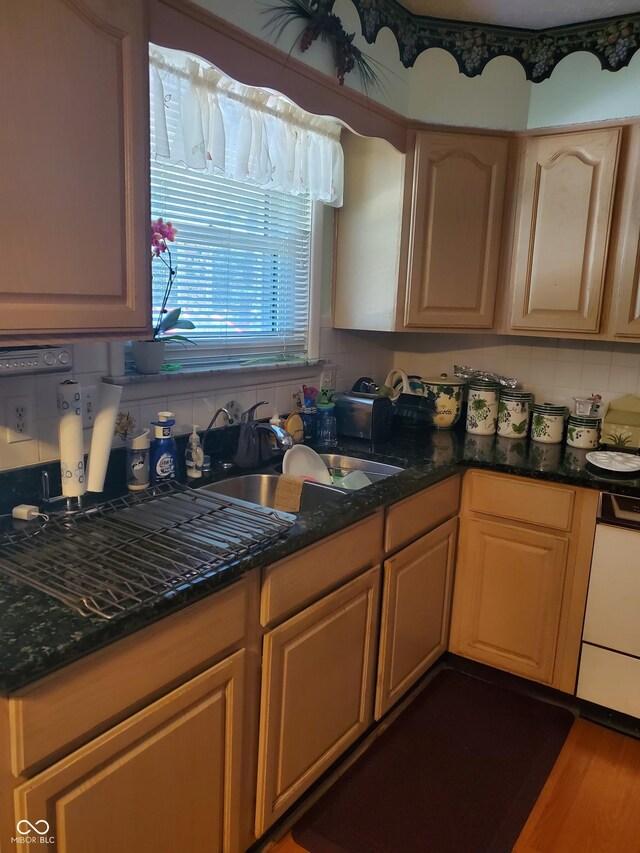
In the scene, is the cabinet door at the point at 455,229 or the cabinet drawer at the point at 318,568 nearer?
the cabinet drawer at the point at 318,568

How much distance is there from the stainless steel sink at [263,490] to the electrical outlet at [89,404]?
37 cm

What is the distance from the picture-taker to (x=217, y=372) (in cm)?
211

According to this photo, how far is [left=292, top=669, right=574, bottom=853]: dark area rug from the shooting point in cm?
173

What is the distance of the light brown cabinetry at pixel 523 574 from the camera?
217cm

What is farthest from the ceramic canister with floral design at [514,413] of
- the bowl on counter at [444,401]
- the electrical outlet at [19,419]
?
the electrical outlet at [19,419]

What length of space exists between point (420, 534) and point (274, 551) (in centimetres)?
84

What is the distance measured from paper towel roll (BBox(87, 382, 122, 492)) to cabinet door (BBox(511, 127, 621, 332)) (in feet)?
5.42

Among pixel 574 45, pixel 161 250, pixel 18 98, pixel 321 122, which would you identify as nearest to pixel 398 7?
pixel 321 122

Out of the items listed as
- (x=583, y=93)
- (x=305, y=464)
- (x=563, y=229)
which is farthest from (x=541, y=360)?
(x=305, y=464)

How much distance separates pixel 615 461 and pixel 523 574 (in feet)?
1.68

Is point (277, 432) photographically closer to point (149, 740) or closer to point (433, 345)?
point (149, 740)

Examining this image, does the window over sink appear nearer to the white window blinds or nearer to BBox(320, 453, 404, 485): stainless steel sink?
the white window blinds

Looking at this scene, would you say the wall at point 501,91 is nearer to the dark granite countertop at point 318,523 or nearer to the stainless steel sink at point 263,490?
the dark granite countertop at point 318,523

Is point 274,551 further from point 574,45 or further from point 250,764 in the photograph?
point 574,45
